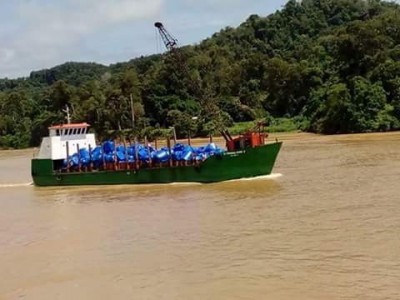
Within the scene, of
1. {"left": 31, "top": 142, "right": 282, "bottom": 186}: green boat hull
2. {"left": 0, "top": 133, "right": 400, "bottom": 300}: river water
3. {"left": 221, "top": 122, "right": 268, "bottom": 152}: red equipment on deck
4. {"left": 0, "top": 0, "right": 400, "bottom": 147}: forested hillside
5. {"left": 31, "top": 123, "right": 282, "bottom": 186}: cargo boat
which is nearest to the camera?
{"left": 0, "top": 133, "right": 400, "bottom": 300}: river water

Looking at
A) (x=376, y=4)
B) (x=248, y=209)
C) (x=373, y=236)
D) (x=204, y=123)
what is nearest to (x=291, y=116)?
(x=204, y=123)

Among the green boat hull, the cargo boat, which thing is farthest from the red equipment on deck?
the green boat hull

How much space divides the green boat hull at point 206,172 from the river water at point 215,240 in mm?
891

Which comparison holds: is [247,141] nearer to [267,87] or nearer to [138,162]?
[138,162]

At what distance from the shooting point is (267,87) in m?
95.6

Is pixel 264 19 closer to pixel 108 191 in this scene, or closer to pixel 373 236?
pixel 108 191

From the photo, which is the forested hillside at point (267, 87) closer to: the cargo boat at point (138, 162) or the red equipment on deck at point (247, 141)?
the cargo boat at point (138, 162)

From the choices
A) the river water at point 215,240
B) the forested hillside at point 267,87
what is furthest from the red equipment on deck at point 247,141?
the forested hillside at point 267,87

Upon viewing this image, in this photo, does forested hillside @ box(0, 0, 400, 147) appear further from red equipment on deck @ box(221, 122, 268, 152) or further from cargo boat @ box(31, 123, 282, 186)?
red equipment on deck @ box(221, 122, 268, 152)

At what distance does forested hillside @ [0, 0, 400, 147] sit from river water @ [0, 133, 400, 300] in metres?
16.9

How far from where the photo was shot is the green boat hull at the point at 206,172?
108 feet

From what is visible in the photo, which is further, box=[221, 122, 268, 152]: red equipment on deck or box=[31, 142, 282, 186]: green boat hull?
box=[221, 122, 268, 152]: red equipment on deck

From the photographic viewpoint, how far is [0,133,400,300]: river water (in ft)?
48.3

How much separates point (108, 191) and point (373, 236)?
62.3ft
